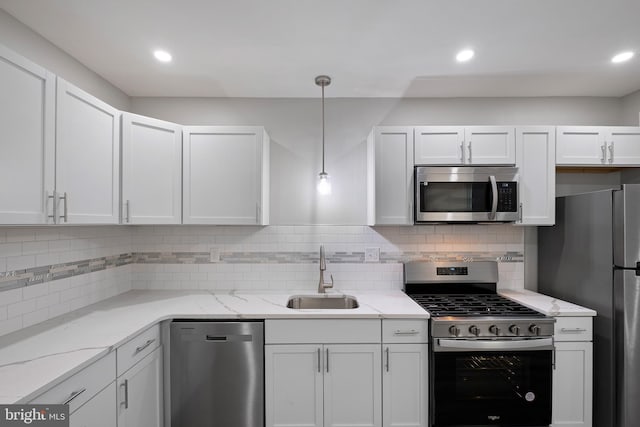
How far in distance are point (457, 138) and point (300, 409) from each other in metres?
2.22

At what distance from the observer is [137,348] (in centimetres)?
176

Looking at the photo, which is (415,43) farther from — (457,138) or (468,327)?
(468,327)

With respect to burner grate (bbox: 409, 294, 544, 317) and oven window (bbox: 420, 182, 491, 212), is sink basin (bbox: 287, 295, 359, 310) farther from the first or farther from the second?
oven window (bbox: 420, 182, 491, 212)

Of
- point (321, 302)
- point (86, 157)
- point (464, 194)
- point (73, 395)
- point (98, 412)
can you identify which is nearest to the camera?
point (73, 395)

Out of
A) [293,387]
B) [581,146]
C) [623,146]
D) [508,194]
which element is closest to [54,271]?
[293,387]

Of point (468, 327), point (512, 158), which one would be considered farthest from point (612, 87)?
point (468, 327)

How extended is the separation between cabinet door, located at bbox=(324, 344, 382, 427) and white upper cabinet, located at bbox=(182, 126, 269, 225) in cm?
112

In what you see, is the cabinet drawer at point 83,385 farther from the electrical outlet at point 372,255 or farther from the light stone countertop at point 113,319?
the electrical outlet at point 372,255

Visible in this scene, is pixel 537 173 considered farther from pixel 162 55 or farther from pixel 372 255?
pixel 162 55

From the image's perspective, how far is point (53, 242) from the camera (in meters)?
1.95

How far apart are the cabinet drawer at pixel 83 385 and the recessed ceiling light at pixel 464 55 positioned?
263cm

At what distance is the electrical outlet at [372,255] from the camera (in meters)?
2.77

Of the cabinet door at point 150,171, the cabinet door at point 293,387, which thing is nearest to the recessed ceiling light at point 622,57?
the cabinet door at point 293,387

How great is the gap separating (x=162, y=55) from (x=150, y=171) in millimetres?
777
